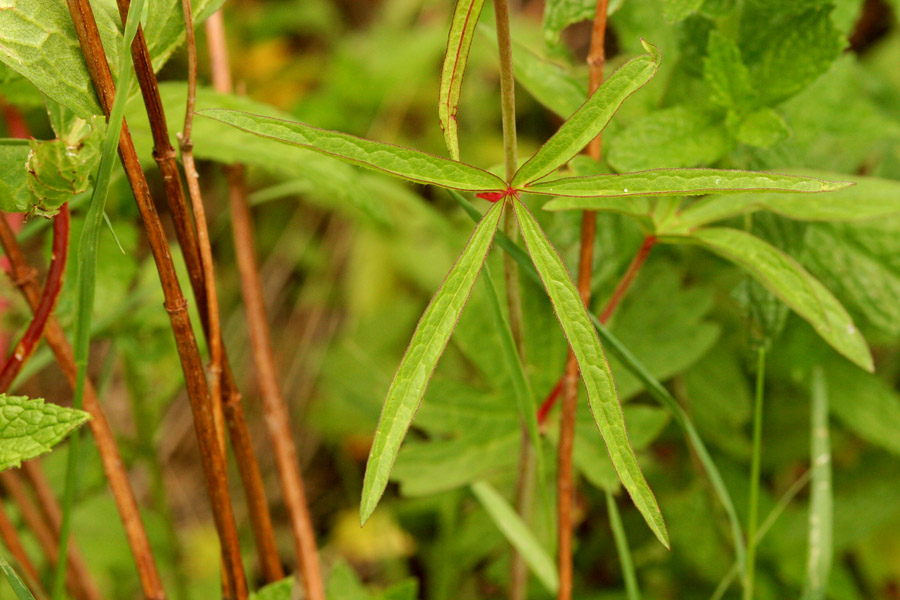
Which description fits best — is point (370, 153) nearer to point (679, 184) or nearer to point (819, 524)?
point (679, 184)

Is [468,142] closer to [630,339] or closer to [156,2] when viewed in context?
[630,339]

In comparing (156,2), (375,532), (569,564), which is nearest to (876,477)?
(569,564)

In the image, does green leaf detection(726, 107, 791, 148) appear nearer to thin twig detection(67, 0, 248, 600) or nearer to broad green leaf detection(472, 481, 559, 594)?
broad green leaf detection(472, 481, 559, 594)

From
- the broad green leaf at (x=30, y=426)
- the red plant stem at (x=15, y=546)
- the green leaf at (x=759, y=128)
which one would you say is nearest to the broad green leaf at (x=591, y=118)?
the green leaf at (x=759, y=128)

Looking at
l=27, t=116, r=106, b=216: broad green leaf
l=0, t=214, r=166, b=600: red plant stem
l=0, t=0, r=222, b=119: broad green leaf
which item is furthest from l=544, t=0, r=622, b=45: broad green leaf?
l=0, t=214, r=166, b=600: red plant stem

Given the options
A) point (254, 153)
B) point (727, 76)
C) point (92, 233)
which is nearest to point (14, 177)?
point (92, 233)

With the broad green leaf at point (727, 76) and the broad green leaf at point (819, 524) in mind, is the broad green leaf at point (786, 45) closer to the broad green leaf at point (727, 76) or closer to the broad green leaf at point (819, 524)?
the broad green leaf at point (727, 76)
